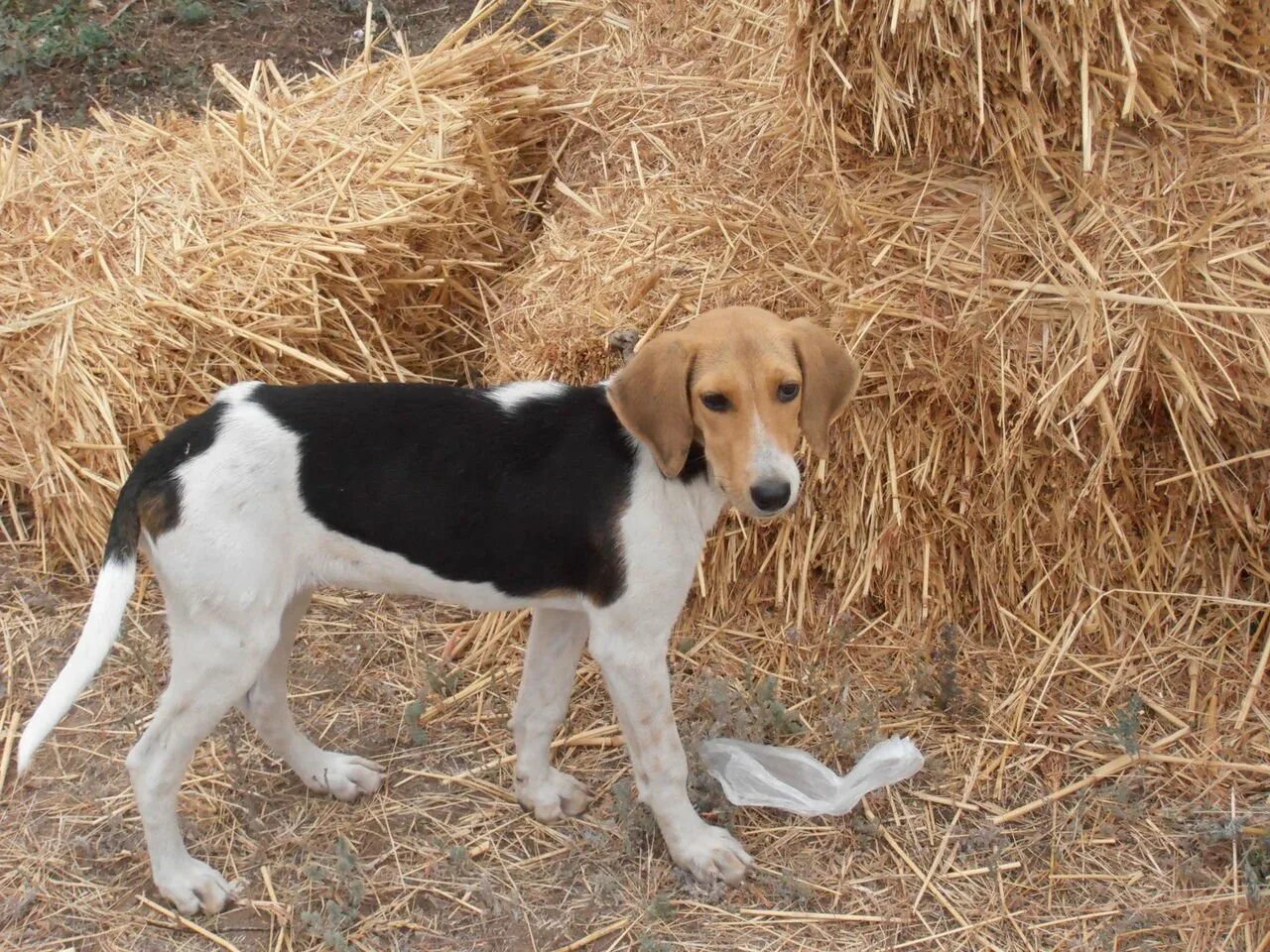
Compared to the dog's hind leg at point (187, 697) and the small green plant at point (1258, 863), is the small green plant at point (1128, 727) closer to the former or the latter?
the small green plant at point (1258, 863)

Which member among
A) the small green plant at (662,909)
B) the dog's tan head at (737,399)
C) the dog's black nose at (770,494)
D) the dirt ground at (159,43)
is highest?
the dog's tan head at (737,399)

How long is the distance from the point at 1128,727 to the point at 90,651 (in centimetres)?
307

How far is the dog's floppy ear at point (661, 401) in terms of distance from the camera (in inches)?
133

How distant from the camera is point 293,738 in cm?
421

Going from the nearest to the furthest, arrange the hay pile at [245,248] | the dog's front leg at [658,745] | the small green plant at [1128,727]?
the dog's front leg at [658,745], the small green plant at [1128,727], the hay pile at [245,248]

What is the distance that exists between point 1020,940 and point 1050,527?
4.82 feet

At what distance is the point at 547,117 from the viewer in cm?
648

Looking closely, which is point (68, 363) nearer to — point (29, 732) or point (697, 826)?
point (29, 732)

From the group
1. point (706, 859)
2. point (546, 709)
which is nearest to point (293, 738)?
point (546, 709)

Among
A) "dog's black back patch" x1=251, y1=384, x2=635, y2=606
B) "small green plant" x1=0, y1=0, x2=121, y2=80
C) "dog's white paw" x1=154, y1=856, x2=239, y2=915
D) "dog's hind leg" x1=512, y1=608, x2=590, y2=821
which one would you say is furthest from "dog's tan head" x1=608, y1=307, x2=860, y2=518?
"small green plant" x1=0, y1=0, x2=121, y2=80

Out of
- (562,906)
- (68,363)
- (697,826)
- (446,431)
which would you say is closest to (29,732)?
(446,431)

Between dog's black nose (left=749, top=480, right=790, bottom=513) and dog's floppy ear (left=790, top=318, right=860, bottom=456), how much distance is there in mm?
299

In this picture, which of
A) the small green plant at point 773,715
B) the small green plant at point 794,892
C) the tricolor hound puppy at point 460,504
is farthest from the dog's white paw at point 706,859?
the small green plant at point 773,715

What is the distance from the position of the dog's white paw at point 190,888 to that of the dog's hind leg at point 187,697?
0.06m
